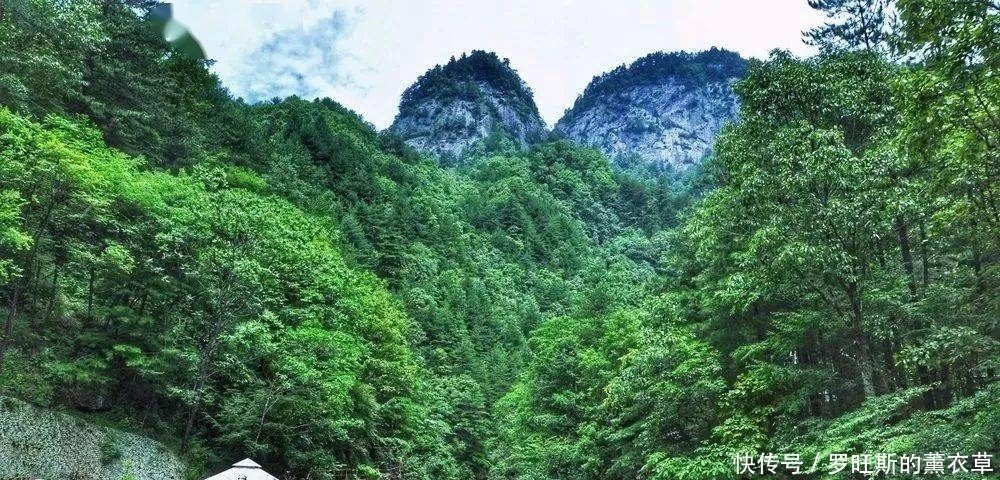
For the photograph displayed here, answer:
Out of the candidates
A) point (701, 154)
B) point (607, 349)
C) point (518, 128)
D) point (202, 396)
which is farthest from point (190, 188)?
point (701, 154)

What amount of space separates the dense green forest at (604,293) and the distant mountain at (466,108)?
103 meters

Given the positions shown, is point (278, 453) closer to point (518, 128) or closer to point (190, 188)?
point (190, 188)

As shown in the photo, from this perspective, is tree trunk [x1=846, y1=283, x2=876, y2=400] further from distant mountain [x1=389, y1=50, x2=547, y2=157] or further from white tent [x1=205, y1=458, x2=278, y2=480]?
distant mountain [x1=389, y1=50, x2=547, y2=157]

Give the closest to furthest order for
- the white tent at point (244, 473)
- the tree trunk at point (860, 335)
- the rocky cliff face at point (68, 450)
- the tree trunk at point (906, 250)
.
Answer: the white tent at point (244, 473), the tree trunk at point (860, 335), the tree trunk at point (906, 250), the rocky cliff face at point (68, 450)

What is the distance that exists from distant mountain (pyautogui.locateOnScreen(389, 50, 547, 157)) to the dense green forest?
10307cm

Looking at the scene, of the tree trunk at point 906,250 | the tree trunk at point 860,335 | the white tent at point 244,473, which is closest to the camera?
the white tent at point 244,473

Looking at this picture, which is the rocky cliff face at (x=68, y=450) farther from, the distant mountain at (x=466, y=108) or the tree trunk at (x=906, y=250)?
the distant mountain at (x=466, y=108)

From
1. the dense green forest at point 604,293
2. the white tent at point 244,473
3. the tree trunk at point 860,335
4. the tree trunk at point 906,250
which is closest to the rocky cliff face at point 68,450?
the dense green forest at point 604,293

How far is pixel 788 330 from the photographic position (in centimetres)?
1492

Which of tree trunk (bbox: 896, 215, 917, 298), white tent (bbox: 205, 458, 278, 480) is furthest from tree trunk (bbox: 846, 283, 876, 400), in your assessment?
white tent (bbox: 205, 458, 278, 480)

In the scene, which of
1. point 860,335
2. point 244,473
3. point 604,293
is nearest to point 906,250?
point 860,335

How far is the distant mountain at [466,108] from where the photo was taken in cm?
13975

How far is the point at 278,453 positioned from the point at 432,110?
13574cm

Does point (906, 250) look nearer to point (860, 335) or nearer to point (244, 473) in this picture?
point (860, 335)
